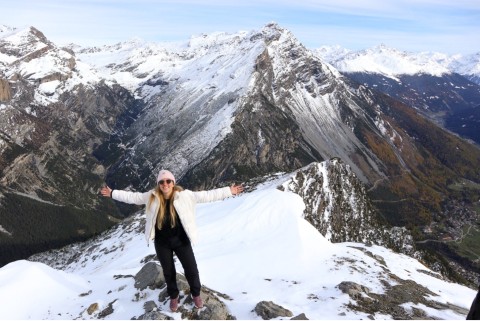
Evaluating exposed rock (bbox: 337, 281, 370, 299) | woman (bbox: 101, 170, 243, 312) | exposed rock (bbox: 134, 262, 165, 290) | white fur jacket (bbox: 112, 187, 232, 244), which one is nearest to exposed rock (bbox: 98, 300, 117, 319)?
exposed rock (bbox: 134, 262, 165, 290)

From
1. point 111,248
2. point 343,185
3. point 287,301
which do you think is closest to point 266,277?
point 287,301

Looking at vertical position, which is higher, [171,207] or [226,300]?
[171,207]

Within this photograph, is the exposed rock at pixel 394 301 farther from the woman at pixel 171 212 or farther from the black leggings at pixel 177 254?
the woman at pixel 171 212

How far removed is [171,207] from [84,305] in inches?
495

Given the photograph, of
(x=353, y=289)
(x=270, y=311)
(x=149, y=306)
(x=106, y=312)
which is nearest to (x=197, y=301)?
(x=149, y=306)

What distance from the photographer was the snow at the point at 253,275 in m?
24.8

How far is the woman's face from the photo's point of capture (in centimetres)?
1587

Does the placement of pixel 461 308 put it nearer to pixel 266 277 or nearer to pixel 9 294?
pixel 266 277

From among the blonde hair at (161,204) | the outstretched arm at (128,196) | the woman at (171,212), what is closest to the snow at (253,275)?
the woman at (171,212)

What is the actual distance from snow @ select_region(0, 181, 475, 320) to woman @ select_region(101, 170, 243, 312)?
4.70 metres

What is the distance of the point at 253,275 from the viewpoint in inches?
1336

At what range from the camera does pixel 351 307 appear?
2569 centimetres

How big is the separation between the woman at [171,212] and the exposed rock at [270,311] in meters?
6.18

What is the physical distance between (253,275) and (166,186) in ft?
66.4
